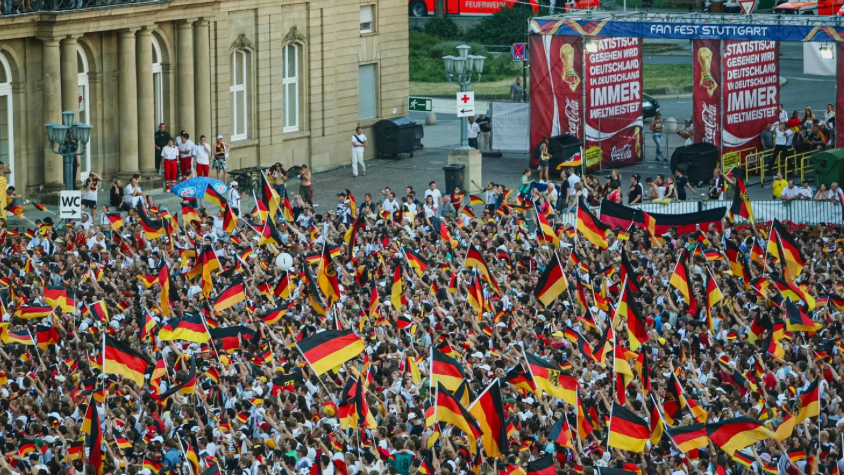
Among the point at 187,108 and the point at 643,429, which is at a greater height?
the point at 187,108

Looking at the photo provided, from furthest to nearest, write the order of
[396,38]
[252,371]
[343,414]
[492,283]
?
[396,38]
[492,283]
[252,371]
[343,414]

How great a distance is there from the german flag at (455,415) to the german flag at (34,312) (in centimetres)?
869

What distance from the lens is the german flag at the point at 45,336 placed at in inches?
966

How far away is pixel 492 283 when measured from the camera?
26.6 m

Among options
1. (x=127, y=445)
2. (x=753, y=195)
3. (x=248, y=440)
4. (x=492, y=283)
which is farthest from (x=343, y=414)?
(x=753, y=195)

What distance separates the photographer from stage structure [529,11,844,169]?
4106cm

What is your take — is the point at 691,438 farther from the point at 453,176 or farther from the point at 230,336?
the point at 453,176

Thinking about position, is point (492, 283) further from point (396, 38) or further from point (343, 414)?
point (396, 38)

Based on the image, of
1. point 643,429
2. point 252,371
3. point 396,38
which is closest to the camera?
point 643,429

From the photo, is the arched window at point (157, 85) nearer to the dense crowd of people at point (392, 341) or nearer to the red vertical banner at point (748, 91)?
the dense crowd of people at point (392, 341)

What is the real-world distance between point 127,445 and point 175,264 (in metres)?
9.14

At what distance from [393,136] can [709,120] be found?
882cm

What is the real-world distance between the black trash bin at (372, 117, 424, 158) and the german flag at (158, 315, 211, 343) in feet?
77.1

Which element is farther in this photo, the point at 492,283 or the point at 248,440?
the point at 492,283
